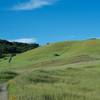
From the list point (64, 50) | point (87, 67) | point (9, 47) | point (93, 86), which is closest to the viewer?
point (93, 86)

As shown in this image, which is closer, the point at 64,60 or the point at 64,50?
the point at 64,60

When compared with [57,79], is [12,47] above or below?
above

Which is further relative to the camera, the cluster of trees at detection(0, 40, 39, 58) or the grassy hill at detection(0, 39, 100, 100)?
the cluster of trees at detection(0, 40, 39, 58)

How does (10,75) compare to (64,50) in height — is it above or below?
below

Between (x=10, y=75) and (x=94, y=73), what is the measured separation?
819 centimetres

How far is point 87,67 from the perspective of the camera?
6084 cm

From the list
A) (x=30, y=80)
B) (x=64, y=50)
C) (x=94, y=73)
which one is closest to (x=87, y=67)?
(x=94, y=73)

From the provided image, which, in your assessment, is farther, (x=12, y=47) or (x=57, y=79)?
(x=12, y=47)

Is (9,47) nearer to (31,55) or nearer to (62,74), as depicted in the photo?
(31,55)

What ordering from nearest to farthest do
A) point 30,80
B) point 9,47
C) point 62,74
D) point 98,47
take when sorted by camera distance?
point 30,80 → point 62,74 → point 98,47 → point 9,47

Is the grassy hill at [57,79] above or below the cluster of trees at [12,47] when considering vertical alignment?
below

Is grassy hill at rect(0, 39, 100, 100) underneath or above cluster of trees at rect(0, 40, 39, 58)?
underneath

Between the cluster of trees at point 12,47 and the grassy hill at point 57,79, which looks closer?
the grassy hill at point 57,79

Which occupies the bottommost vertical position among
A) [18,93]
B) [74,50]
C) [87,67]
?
[18,93]
